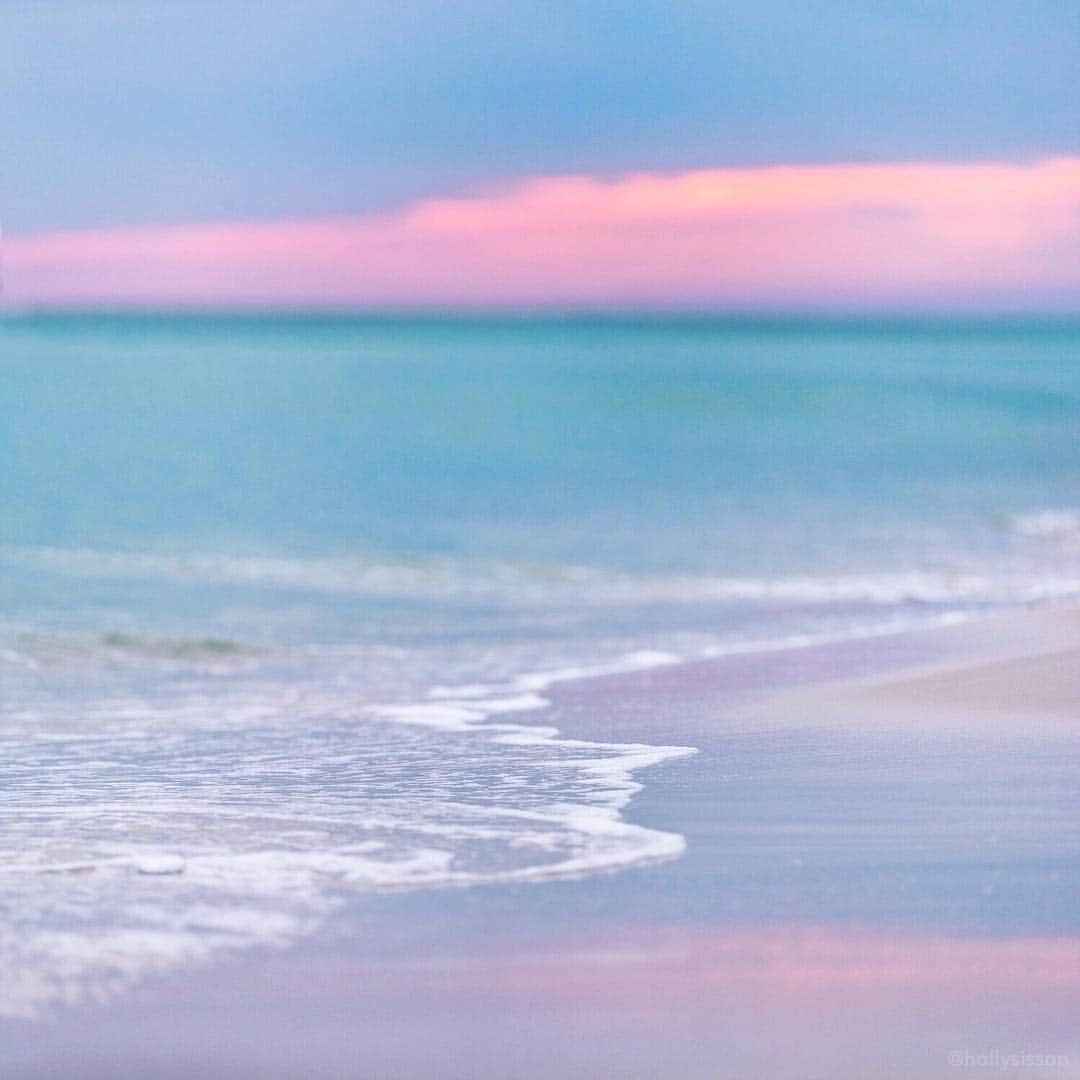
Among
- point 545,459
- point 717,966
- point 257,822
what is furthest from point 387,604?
point 545,459

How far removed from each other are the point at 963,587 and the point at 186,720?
753cm

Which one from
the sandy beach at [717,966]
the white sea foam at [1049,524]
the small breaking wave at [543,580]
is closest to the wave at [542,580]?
the small breaking wave at [543,580]

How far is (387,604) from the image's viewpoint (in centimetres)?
1472

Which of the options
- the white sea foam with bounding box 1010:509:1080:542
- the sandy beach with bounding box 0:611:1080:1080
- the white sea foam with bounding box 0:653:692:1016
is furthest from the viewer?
the white sea foam with bounding box 1010:509:1080:542

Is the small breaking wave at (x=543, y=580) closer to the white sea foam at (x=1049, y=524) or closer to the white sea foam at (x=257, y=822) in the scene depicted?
the white sea foam at (x=1049, y=524)

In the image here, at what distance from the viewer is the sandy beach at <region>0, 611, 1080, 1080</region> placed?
3.78 metres

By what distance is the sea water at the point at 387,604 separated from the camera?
526cm

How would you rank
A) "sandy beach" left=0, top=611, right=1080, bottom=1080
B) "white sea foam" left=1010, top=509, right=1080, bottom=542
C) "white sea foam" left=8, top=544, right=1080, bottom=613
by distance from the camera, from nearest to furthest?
"sandy beach" left=0, top=611, right=1080, bottom=1080, "white sea foam" left=8, top=544, right=1080, bottom=613, "white sea foam" left=1010, top=509, right=1080, bottom=542

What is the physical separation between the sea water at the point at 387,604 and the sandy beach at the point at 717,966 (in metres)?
0.23

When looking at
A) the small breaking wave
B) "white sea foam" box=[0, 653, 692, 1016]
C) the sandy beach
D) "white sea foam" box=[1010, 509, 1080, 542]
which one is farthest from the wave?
the sandy beach

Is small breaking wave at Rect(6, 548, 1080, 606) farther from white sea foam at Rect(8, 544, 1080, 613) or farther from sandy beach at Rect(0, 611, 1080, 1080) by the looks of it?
sandy beach at Rect(0, 611, 1080, 1080)

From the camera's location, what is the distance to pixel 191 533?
2153cm

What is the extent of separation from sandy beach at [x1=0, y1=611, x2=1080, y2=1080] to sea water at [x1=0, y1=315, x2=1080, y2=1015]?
23cm

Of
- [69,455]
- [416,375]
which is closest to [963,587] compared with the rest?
[69,455]
